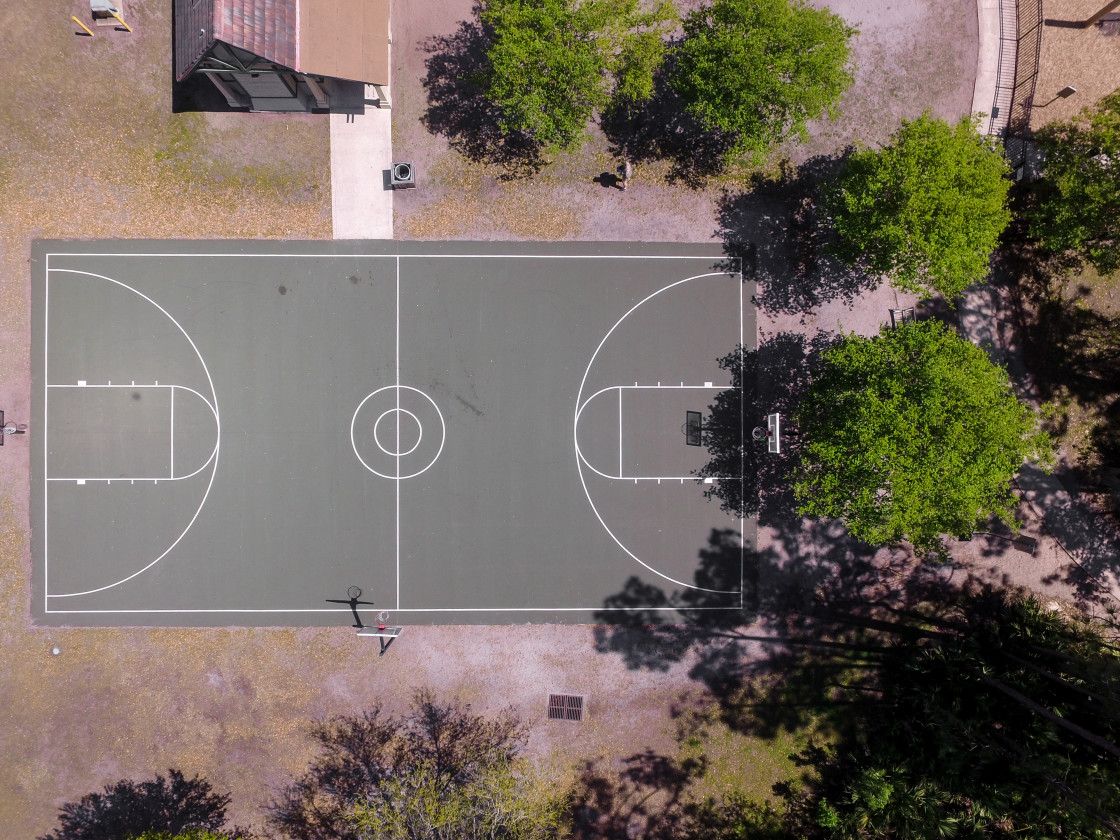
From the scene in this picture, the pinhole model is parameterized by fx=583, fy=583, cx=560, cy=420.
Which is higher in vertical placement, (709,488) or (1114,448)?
(1114,448)

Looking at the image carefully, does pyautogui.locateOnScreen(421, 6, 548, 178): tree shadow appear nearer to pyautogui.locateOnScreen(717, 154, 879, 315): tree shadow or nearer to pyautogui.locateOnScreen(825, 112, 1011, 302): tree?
pyautogui.locateOnScreen(717, 154, 879, 315): tree shadow

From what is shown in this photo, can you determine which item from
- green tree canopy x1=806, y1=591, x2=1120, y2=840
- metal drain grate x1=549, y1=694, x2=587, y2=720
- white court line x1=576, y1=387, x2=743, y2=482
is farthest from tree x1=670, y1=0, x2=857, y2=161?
metal drain grate x1=549, y1=694, x2=587, y2=720

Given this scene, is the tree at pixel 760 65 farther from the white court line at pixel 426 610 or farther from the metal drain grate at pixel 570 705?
the metal drain grate at pixel 570 705

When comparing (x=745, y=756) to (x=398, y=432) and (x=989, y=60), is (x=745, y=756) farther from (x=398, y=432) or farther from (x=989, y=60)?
(x=989, y=60)

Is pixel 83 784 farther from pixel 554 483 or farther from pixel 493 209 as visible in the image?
pixel 493 209

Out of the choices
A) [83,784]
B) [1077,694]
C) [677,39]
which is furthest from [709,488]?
[83,784]

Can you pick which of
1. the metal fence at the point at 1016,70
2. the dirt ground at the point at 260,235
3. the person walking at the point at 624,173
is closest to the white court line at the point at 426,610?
the dirt ground at the point at 260,235
